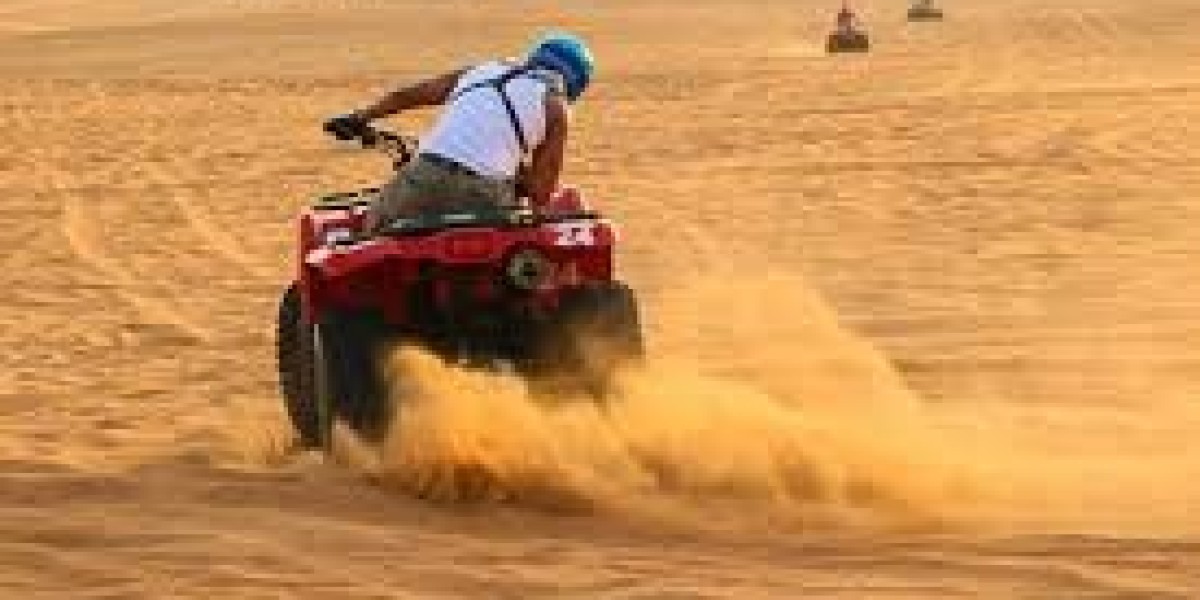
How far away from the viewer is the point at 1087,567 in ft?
19.1

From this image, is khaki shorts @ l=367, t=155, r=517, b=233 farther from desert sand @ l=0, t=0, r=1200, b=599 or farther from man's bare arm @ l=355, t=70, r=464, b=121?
desert sand @ l=0, t=0, r=1200, b=599

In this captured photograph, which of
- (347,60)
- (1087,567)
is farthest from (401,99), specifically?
(347,60)

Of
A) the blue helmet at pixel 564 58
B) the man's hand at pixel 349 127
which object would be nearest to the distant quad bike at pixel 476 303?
the blue helmet at pixel 564 58

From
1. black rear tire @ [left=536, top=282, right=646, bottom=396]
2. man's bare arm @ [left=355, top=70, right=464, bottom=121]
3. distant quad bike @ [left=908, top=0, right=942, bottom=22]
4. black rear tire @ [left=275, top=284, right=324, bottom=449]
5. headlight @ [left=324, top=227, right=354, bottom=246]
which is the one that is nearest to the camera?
black rear tire @ [left=536, top=282, right=646, bottom=396]

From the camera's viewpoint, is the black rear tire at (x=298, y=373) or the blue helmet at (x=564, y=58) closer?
the blue helmet at (x=564, y=58)

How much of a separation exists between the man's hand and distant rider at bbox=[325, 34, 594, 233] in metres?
0.36

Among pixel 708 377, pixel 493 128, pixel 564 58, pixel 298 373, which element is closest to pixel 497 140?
pixel 493 128

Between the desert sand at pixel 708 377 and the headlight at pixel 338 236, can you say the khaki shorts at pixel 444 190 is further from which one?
the desert sand at pixel 708 377

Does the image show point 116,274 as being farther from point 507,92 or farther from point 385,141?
point 507,92

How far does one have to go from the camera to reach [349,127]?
7723 mm

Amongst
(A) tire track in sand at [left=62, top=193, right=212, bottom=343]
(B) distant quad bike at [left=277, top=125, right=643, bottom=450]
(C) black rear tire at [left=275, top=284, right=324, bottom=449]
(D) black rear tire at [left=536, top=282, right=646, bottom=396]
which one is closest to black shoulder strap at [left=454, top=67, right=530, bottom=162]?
(B) distant quad bike at [left=277, top=125, right=643, bottom=450]

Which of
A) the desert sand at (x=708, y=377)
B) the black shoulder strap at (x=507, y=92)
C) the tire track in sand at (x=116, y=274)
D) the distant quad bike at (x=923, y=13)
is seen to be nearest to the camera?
the desert sand at (x=708, y=377)

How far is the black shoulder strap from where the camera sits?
726cm

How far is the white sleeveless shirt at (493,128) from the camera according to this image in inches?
286
